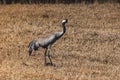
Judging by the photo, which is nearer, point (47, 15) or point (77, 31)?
point (77, 31)

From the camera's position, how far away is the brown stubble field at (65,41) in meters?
13.4

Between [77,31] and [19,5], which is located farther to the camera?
[19,5]

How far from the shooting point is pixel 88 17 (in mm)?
24125

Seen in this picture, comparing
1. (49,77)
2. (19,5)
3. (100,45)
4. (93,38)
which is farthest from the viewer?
(19,5)

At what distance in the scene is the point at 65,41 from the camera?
1872cm

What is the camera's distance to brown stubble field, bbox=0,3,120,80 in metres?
13.4

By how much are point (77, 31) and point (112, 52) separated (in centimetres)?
392

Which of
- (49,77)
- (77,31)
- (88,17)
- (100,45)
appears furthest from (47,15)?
(49,77)

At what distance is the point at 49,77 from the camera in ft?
41.9

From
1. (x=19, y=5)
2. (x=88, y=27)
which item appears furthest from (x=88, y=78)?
(x=19, y=5)

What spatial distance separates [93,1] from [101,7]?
120 centimetres

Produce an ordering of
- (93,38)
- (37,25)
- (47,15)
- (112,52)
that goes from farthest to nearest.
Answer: (47,15) → (37,25) → (93,38) → (112,52)

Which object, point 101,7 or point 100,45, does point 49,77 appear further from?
point 101,7

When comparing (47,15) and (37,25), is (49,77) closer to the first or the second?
(37,25)
